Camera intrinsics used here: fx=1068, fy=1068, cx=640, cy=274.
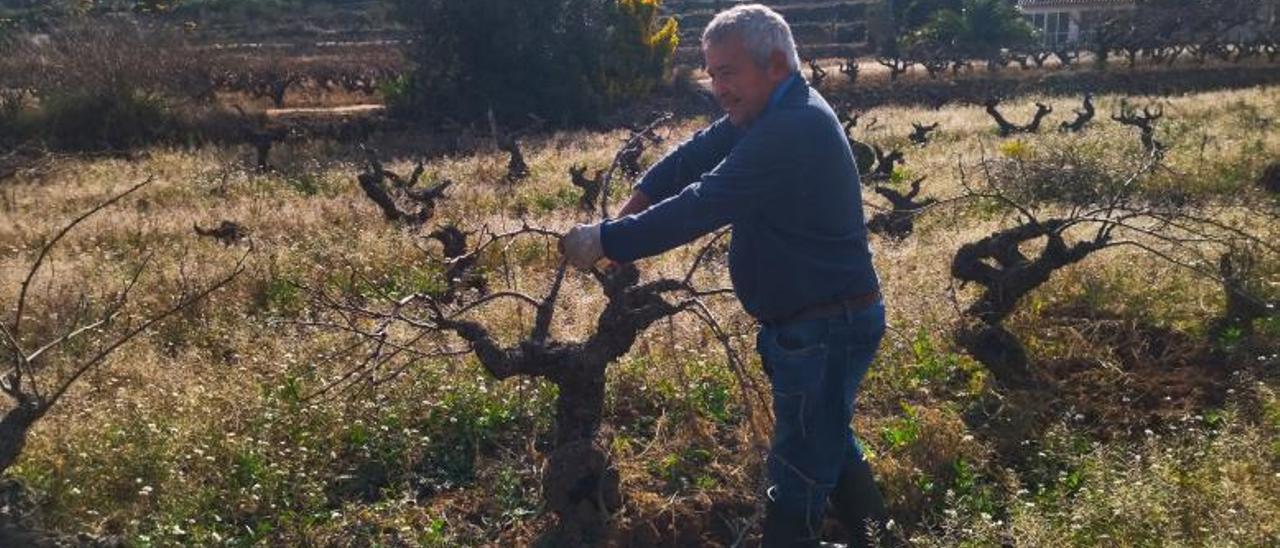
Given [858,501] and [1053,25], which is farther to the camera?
[1053,25]

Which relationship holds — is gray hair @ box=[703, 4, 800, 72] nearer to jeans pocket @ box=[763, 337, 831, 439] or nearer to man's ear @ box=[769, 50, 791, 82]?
man's ear @ box=[769, 50, 791, 82]

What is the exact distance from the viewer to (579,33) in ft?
89.3

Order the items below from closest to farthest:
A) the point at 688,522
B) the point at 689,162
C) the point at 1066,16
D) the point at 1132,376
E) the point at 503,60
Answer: the point at 689,162 → the point at 688,522 → the point at 1132,376 → the point at 503,60 → the point at 1066,16

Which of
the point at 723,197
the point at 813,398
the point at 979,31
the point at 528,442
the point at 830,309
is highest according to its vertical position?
the point at 723,197

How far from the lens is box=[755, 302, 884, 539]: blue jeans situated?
11.0 ft

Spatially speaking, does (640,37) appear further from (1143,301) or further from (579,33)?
(1143,301)

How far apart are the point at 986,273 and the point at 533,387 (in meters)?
2.45

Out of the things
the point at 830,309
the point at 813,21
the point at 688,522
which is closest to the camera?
the point at 830,309

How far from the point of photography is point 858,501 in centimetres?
377

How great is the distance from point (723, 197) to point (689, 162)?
0.68m

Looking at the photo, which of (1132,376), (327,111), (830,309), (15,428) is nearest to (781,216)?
(830,309)

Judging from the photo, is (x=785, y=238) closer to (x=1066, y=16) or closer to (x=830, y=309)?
(x=830, y=309)

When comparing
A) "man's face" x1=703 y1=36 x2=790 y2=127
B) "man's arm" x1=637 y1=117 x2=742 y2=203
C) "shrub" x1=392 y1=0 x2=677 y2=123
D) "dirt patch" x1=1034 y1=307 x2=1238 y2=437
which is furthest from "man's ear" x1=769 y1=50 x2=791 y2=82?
"shrub" x1=392 y1=0 x2=677 y2=123

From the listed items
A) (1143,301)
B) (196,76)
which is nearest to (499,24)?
(196,76)
